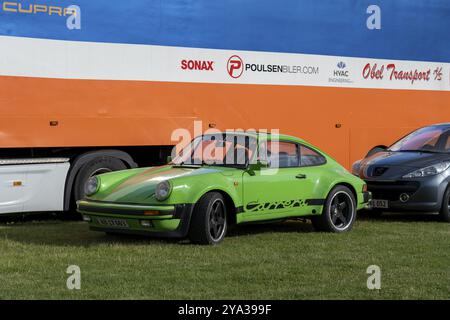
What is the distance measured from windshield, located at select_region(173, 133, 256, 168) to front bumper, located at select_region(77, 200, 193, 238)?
113 cm

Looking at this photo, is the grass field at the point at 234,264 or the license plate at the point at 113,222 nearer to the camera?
the grass field at the point at 234,264

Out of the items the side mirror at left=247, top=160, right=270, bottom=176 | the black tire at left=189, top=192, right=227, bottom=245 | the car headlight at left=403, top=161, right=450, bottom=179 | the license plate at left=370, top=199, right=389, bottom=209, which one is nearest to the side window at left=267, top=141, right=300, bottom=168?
the side mirror at left=247, top=160, right=270, bottom=176

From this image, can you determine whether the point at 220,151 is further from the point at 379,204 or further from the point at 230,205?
the point at 379,204

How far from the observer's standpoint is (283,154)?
32.5ft

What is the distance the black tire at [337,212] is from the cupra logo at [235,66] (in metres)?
2.65

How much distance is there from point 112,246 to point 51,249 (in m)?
0.63

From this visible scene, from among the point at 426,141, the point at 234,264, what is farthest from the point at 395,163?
the point at 234,264

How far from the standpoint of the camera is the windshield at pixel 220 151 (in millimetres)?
9516

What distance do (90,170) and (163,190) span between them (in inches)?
109

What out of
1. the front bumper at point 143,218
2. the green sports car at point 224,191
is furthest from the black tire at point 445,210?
the front bumper at point 143,218

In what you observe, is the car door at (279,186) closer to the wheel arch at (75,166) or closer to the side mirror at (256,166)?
the side mirror at (256,166)

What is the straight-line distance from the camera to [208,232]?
8.66 meters

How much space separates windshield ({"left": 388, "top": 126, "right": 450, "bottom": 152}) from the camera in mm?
12117
